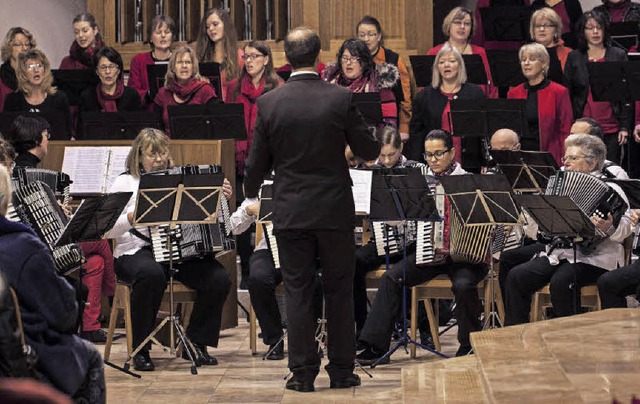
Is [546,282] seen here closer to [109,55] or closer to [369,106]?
[369,106]

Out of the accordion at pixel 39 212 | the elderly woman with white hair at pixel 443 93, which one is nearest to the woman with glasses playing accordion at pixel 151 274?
the accordion at pixel 39 212

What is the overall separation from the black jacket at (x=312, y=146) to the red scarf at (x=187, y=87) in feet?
10.0

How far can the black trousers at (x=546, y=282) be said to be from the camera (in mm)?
6281

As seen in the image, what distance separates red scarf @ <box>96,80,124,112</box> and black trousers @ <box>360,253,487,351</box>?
9.91 feet

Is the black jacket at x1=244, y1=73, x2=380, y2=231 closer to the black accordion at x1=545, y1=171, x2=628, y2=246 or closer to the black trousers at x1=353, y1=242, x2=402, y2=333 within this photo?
the black accordion at x1=545, y1=171, x2=628, y2=246

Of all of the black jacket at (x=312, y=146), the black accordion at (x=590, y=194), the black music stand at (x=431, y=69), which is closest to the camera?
the black jacket at (x=312, y=146)

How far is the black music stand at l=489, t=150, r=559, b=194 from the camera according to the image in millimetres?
6590

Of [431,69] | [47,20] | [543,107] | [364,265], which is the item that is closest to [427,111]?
[431,69]

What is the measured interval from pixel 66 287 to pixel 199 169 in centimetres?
275

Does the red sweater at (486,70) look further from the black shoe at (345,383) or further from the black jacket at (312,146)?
the black shoe at (345,383)

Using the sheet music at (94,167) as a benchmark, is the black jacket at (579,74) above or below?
above

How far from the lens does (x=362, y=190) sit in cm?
634

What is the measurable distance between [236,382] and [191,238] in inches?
38.1

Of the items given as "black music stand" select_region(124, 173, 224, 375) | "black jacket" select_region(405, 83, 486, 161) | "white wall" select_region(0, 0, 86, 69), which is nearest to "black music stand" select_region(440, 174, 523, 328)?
"black music stand" select_region(124, 173, 224, 375)
